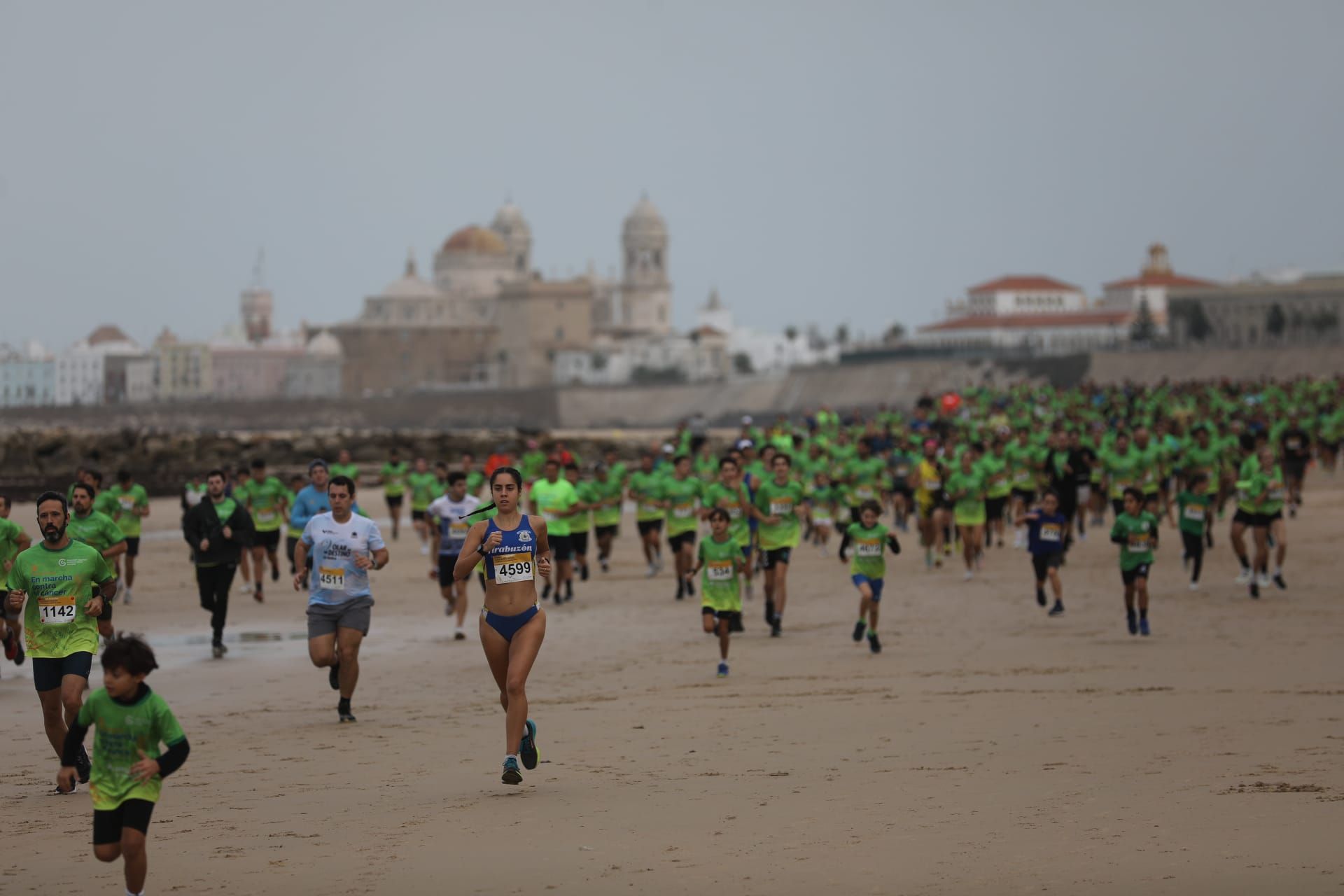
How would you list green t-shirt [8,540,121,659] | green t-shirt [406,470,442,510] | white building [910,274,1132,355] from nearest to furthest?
green t-shirt [8,540,121,659] → green t-shirt [406,470,442,510] → white building [910,274,1132,355]

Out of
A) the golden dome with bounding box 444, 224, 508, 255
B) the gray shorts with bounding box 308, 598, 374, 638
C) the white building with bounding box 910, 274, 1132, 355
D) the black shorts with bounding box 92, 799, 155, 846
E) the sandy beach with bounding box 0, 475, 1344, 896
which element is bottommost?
the sandy beach with bounding box 0, 475, 1344, 896

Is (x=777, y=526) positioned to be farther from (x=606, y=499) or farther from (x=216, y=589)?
(x=606, y=499)

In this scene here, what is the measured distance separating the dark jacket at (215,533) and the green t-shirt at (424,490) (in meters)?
7.63

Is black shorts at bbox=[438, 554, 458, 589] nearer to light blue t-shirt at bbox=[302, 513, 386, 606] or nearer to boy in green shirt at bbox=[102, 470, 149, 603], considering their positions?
light blue t-shirt at bbox=[302, 513, 386, 606]

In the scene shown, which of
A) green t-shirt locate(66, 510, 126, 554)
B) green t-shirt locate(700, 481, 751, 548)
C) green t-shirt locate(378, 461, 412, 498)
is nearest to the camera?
green t-shirt locate(66, 510, 126, 554)

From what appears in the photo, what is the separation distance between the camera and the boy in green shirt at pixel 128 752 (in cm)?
629

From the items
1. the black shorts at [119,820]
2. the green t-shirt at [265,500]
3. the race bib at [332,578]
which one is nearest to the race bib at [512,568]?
the race bib at [332,578]

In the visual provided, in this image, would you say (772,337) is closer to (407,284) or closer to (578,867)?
(407,284)

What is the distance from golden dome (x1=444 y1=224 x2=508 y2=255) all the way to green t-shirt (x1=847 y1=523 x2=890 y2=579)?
138m

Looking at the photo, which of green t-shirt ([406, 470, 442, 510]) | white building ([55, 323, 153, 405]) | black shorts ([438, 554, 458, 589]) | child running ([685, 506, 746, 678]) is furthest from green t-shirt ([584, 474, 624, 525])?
white building ([55, 323, 153, 405])

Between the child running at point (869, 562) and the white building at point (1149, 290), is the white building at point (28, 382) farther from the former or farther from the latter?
the child running at point (869, 562)

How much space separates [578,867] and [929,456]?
520 inches

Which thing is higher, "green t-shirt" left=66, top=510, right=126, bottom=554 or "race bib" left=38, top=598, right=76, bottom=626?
"green t-shirt" left=66, top=510, right=126, bottom=554

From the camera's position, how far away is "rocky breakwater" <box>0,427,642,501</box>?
48875 mm
